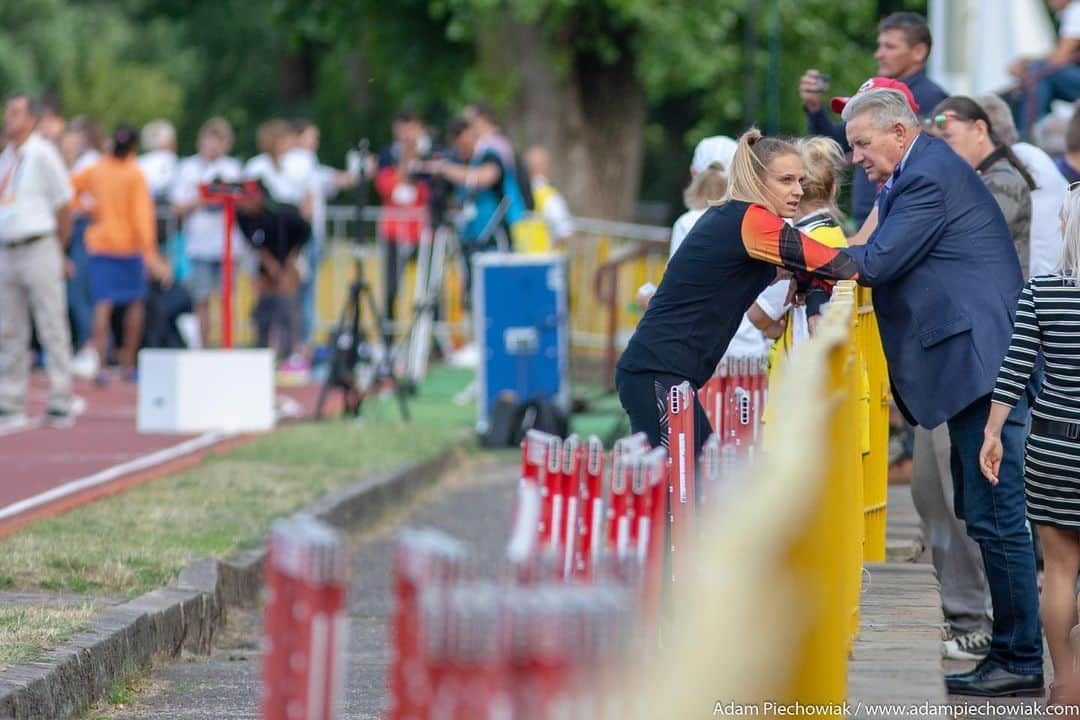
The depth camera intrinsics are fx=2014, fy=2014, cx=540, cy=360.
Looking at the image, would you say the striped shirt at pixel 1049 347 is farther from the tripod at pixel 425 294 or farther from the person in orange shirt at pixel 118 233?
the person in orange shirt at pixel 118 233

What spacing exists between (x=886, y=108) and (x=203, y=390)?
820 cm

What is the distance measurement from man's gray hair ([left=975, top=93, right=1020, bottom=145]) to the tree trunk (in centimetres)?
1481

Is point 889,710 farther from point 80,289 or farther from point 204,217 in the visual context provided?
point 80,289

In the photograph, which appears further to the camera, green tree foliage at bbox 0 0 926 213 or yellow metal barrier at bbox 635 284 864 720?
green tree foliage at bbox 0 0 926 213

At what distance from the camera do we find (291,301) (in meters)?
18.2

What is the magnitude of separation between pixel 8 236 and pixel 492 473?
3.61 m

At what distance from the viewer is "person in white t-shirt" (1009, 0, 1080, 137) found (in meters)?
13.2

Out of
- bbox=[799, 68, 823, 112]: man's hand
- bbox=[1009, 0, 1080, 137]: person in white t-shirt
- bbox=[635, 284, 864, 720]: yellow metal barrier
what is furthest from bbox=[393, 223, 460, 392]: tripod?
bbox=[635, 284, 864, 720]: yellow metal barrier

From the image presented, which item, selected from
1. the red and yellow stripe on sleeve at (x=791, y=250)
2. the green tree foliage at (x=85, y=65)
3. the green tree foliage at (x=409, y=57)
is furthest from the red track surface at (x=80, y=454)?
the green tree foliage at (x=85, y=65)

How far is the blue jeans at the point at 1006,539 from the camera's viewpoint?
6707mm

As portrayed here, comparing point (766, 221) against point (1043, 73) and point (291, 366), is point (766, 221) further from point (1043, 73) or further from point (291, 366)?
point (291, 366)

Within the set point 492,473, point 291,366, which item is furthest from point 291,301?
point 492,473

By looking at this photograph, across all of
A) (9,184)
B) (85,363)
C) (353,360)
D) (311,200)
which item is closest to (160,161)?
(85,363)

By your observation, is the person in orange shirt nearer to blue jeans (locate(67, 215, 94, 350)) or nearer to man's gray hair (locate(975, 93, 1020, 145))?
blue jeans (locate(67, 215, 94, 350))
